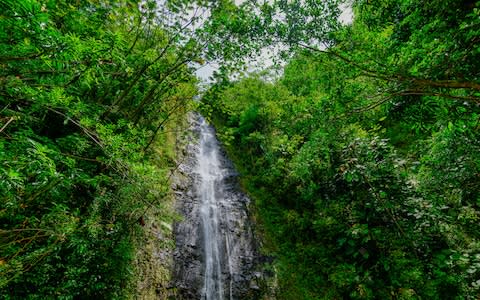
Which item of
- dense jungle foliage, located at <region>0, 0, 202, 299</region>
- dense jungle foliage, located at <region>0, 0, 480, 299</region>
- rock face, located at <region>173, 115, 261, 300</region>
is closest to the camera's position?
dense jungle foliage, located at <region>0, 0, 202, 299</region>

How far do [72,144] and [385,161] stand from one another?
6218 millimetres

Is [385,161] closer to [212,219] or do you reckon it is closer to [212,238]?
[212,238]

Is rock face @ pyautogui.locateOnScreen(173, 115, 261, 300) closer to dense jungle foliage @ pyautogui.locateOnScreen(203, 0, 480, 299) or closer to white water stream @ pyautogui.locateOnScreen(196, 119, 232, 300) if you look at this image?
white water stream @ pyautogui.locateOnScreen(196, 119, 232, 300)

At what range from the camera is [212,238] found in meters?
9.47

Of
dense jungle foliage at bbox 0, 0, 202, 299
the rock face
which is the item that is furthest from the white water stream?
dense jungle foliage at bbox 0, 0, 202, 299

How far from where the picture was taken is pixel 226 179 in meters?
13.6

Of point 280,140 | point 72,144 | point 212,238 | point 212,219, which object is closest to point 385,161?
point 280,140

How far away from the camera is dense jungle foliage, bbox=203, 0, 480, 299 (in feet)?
9.07

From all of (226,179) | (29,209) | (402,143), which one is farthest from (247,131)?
(29,209)

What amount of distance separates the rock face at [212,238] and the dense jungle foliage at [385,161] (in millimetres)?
1155

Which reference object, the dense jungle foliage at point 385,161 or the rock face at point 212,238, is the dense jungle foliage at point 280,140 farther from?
the rock face at point 212,238

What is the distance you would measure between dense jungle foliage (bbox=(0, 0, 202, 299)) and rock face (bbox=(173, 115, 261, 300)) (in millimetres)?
2219

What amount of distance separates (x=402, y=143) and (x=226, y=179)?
8.63 metres

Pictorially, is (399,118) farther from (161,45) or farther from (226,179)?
(226,179)
